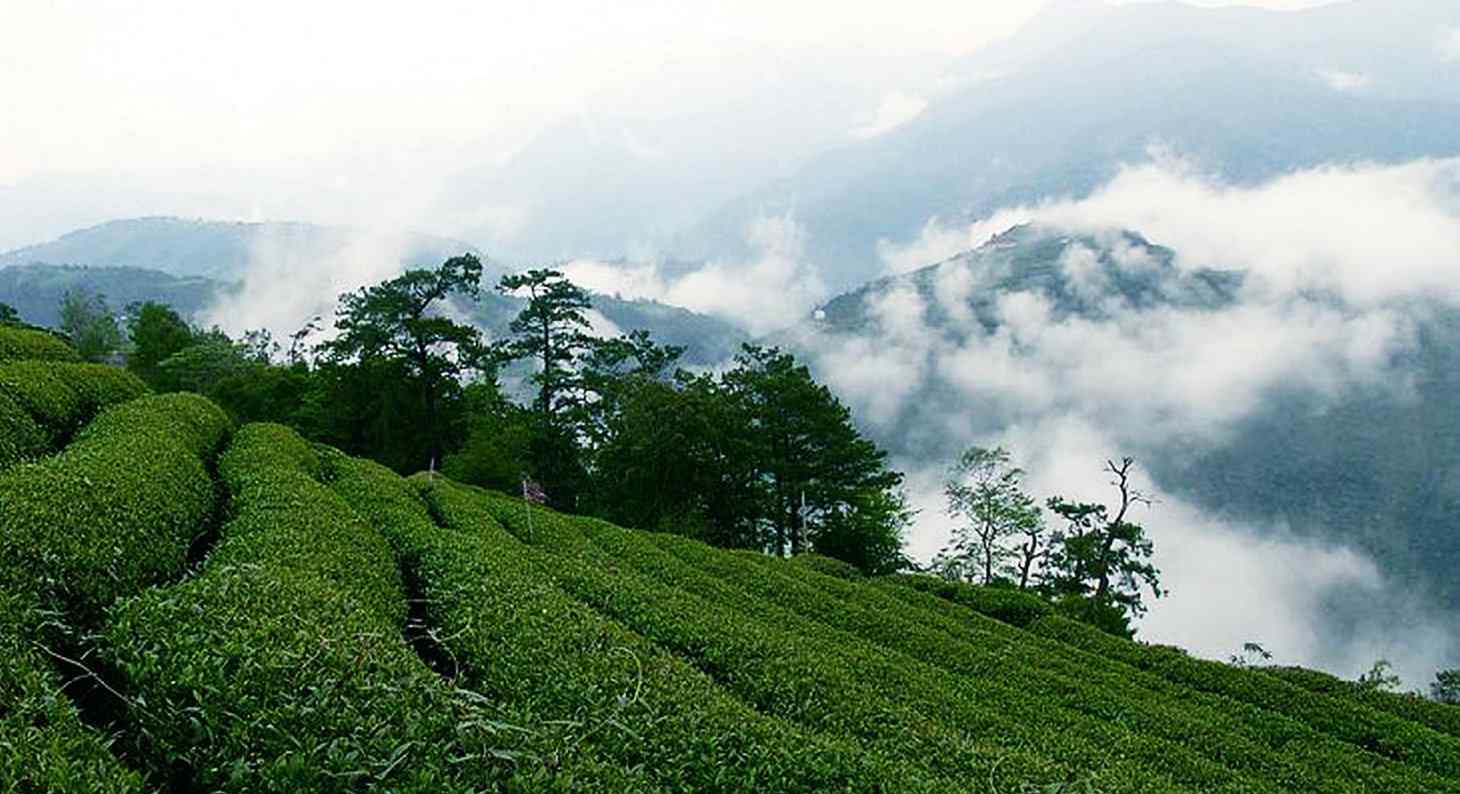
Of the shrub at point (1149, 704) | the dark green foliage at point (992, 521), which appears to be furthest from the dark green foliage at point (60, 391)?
the dark green foliage at point (992, 521)

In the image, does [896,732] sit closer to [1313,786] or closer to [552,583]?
[552,583]

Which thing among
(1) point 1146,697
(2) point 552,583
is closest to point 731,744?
(2) point 552,583

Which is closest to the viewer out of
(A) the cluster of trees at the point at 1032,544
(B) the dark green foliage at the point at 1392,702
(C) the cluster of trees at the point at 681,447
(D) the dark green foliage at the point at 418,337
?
(B) the dark green foliage at the point at 1392,702

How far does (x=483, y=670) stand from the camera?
10.7 metres

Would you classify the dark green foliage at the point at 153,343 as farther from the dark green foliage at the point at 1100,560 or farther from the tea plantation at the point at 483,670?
the dark green foliage at the point at 1100,560

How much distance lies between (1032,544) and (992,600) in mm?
18012

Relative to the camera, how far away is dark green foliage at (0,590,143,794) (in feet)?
18.6

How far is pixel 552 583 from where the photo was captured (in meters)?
16.1

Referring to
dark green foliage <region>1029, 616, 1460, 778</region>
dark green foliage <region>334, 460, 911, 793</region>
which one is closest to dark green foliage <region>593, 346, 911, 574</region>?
dark green foliage <region>1029, 616, 1460, 778</region>

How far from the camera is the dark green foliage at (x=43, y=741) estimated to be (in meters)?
5.66

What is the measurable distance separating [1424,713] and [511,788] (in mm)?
25433

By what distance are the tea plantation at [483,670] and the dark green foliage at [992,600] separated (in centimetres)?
584

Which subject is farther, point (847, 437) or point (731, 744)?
point (847, 437)

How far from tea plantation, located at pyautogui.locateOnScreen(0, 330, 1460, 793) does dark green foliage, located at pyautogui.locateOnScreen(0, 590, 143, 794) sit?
0.08 ft
